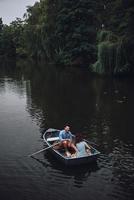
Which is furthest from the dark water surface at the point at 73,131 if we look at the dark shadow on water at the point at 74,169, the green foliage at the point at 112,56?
the green foliage at the point at 112,56

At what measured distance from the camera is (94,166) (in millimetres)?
25094

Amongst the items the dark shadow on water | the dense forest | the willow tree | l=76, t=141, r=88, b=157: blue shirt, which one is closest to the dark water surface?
the dark shadow on water

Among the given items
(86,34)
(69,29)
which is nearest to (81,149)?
(86,34)

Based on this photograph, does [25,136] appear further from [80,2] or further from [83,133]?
[80,2]

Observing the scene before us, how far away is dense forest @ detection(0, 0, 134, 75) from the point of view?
63.9m

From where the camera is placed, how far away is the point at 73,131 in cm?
3338

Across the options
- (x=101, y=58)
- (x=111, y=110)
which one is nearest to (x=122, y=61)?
(x=101, y=58)

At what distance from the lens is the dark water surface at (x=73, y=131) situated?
2184 centimetres

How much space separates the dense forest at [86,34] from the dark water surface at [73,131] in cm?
646

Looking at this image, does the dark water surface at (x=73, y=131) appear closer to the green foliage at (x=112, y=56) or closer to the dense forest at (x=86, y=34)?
the green foliage at (x=112, y=56)

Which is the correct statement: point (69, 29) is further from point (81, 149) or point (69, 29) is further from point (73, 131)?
point (81, 149)

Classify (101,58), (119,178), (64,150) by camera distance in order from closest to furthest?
1. (119,178)
2. (64,150)
3. (101,58)

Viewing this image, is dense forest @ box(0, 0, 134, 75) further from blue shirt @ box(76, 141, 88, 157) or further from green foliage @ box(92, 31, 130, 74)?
blue shirt @ box(76, 141, 88, 157)

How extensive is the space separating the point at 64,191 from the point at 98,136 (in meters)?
10.4
